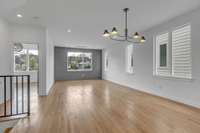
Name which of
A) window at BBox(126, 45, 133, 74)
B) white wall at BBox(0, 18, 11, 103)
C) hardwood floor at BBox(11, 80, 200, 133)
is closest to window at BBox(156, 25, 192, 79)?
hardwood floor at BBox(11, 80, 200, 133)

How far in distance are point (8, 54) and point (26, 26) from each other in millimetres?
1290

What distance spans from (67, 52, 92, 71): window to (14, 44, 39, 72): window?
263 centimetres

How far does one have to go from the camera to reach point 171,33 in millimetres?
4457

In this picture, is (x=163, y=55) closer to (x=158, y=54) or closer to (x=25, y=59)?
(x=158, y=54)

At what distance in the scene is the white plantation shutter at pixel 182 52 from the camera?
3.88m

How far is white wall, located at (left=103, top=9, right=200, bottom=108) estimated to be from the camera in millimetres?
3596

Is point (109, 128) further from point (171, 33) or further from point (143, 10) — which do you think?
point (171, 33)

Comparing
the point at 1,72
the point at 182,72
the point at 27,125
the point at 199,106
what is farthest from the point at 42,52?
the point at 199,106

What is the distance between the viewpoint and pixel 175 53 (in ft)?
14.2

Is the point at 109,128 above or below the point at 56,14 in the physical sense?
below

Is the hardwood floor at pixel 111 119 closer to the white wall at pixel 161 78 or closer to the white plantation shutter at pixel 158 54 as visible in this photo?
the white wall at pixel 161 78

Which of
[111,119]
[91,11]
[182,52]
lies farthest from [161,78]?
[91,11]

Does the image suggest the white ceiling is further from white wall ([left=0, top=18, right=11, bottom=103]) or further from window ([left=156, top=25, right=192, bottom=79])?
window ([left=156, top=25, right=192, bottom=79])

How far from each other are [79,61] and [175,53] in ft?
25.5
